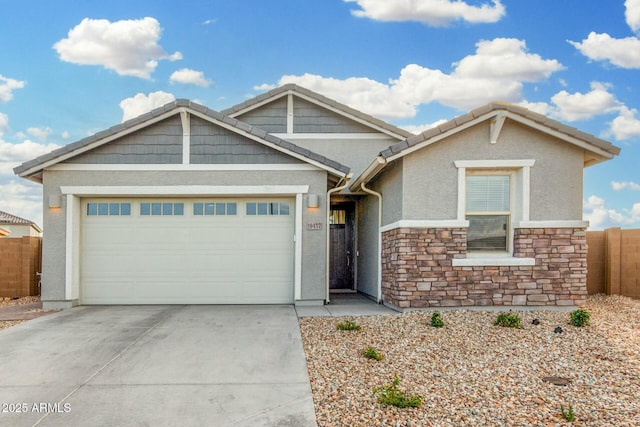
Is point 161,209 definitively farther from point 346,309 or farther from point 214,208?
point 346,309

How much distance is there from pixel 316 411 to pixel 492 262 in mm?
5510

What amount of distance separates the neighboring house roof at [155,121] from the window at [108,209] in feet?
3.86

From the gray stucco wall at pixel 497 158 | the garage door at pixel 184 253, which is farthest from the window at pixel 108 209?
the gray stucco wall at pixel 497 158

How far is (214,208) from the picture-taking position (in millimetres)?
9516

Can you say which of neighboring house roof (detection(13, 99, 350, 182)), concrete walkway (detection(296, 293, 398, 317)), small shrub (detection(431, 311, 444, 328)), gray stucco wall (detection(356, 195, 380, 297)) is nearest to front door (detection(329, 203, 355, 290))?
gray stucco wall (detection(356, 195, 380, 297))

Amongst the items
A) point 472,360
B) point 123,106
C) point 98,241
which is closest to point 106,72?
point 123,106

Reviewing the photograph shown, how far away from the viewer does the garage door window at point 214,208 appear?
9508 millimetres

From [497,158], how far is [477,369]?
4713 millimetres

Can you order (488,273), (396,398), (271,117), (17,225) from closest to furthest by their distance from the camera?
(396,398), (488,273), (271,117), (17,225)

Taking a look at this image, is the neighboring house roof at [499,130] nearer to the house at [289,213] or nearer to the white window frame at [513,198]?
the house at [289,213]

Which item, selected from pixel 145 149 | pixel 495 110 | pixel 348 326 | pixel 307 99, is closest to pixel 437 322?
pixel 348 326

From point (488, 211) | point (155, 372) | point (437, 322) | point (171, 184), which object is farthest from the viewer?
point (171, 184)

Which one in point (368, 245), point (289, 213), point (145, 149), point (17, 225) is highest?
point (145, 149)

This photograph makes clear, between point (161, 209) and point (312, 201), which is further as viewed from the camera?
point (161, 209)
